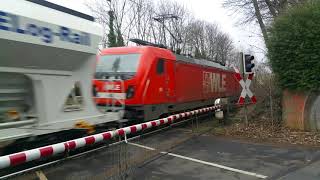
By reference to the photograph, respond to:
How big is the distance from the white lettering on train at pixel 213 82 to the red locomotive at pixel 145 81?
193 centimetres

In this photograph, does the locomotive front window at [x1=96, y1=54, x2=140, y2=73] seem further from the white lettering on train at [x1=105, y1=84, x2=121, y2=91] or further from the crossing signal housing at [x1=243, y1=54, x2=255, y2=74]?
the crossing signal housing at [x1=243, y1=54, x2=255, y2=74]

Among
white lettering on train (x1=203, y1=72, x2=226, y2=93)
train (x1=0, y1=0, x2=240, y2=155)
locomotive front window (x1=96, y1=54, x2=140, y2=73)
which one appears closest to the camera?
train (x1=0, y1=0, x2=240, y2=155)

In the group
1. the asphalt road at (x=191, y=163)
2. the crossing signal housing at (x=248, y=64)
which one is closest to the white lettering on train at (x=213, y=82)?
the crossing signal housing at (x=248, y=64)

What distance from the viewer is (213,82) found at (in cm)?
1956

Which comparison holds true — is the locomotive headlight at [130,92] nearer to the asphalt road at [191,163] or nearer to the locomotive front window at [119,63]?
the locomotive front window at [119,63]

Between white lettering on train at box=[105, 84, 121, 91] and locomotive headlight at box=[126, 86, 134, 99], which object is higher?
white lettering on train at box=[105, 84, 121, 91]

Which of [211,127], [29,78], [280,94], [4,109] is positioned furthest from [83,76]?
[280,94]

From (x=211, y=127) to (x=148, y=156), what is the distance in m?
5.90

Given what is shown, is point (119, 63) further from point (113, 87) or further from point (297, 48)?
point (297, 48)

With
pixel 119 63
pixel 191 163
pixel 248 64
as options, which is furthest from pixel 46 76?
pixel 248 64

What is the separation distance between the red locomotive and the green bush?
3.54 metres

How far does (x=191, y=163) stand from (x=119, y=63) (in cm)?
584

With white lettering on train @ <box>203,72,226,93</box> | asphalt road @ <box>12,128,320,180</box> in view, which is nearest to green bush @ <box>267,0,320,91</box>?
asphalt road @ <box>12,128,320,180</box>

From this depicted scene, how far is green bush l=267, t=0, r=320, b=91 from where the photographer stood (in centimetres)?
1209
